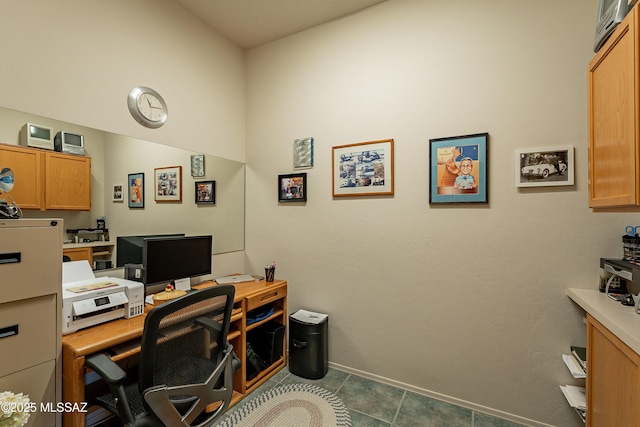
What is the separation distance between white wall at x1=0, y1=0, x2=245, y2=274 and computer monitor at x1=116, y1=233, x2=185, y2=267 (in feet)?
0.82

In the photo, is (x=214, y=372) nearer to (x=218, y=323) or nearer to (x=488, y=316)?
(x=218, y=323)

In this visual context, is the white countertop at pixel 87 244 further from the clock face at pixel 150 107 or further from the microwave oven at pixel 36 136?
the clock face at pixel 150 107

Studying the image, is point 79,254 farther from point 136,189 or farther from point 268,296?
point 268,296

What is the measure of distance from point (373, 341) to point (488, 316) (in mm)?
893

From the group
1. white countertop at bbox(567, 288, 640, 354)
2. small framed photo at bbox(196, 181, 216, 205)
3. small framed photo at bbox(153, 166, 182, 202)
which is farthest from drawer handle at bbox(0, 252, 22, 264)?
white countertop at bbox(567, 288, 640, 354)

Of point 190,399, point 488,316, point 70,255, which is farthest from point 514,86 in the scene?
point 70,255

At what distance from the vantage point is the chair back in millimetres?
1108

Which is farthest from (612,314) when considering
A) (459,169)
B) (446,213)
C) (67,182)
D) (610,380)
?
(67,182)

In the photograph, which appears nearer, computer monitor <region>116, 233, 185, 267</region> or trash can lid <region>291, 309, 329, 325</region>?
computer monitor <region>116, 233, 185, 267</region>

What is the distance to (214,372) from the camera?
1325 millimetres

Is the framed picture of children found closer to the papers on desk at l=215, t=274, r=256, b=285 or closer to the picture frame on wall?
the papers on desk at l=215, t=274, r=256, b=285

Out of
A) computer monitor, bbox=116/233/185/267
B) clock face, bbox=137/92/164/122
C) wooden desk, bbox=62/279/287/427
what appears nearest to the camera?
wooden desk, bbox=62/279/287/427

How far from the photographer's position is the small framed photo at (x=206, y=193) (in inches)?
101

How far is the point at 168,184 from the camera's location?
233 cm
